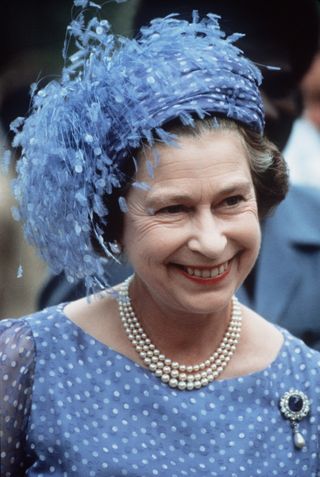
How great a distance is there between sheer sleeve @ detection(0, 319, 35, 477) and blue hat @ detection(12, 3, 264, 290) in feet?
0.85

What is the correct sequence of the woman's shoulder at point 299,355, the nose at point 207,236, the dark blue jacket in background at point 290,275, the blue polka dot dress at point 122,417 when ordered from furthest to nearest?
1. the dark blue jacket in background at point 290,275
2. the woman's shoulder at point 299,355
3. the blue polka dot dress at point 122,417
4. the nose at point 207,236

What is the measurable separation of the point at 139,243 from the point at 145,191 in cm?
15

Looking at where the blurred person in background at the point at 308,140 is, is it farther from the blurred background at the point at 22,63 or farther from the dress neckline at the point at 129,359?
the dress neckline at the point at 129,359

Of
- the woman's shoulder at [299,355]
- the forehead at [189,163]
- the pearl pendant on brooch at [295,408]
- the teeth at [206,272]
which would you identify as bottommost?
the pearl pendant on brooch at [295,408]

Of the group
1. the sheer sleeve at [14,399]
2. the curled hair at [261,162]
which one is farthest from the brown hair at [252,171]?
the sheer sleeve at [14,399]

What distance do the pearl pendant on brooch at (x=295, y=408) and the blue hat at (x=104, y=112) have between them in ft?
2.22

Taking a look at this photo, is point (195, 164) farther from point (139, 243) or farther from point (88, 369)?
point (88, 369)

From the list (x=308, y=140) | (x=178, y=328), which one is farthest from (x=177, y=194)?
(x=308, y=140)

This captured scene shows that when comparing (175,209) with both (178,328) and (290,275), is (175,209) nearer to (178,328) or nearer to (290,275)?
(178,328)

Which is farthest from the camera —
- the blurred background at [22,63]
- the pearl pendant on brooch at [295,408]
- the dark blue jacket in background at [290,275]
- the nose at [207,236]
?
the blurred background at [22,63]

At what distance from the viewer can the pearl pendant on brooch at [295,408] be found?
307 cm

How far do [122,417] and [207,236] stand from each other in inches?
23.7

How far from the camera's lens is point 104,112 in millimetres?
2867

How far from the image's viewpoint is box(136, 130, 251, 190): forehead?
2816mm
